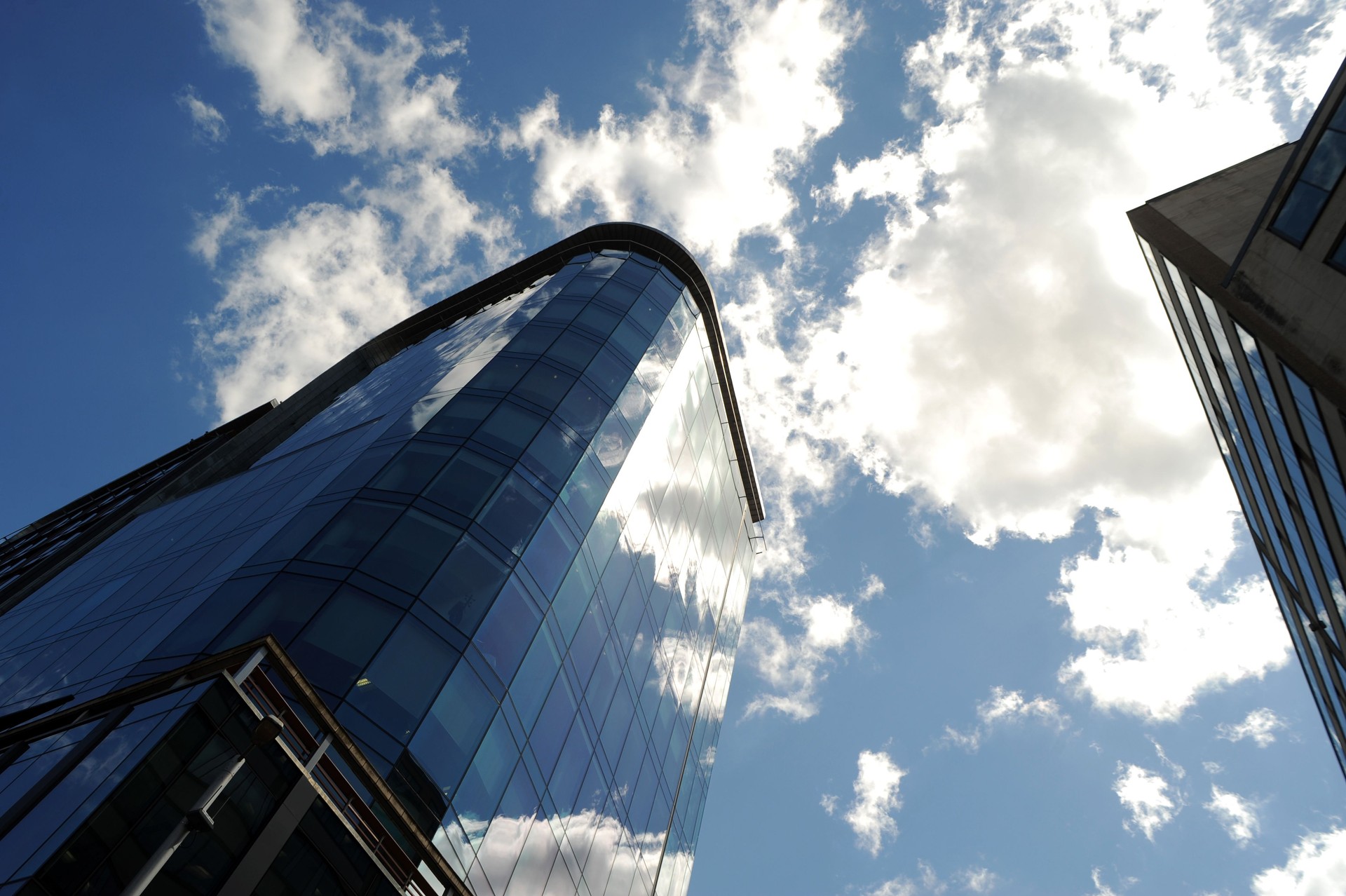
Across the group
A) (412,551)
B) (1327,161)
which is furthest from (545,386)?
(1327,161)

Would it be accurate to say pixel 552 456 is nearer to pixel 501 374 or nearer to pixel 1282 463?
pixel 501 374

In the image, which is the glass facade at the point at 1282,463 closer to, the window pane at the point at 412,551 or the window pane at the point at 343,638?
the window pane at the point at 412,551

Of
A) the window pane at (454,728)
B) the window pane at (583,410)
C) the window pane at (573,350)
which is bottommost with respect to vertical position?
the window pane at (454,728)

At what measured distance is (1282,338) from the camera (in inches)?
766

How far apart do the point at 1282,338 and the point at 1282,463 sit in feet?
26.7

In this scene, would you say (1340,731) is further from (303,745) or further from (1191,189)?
(303,745)

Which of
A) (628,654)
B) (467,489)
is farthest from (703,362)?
(467,489)

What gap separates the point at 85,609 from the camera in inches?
971

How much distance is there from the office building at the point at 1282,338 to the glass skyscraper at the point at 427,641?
1952 centimetres

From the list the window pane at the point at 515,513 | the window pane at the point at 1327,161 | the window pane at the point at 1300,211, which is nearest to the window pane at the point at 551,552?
the window pane at the point at 515,513

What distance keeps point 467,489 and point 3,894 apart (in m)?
11.9

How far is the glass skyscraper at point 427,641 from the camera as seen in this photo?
10234mm

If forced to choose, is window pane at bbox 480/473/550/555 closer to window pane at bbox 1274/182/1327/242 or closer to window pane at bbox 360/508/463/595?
window pane at bbox 360/508/463/595

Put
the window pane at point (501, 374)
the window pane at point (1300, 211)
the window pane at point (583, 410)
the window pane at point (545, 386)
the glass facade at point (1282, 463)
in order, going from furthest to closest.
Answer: the window pane at point (501, 374) → the window pane at point (583, 410) → the window pane at point (545, 386) → the glass facade at point (1282, 463) → the window pane at point (1300, 211)
